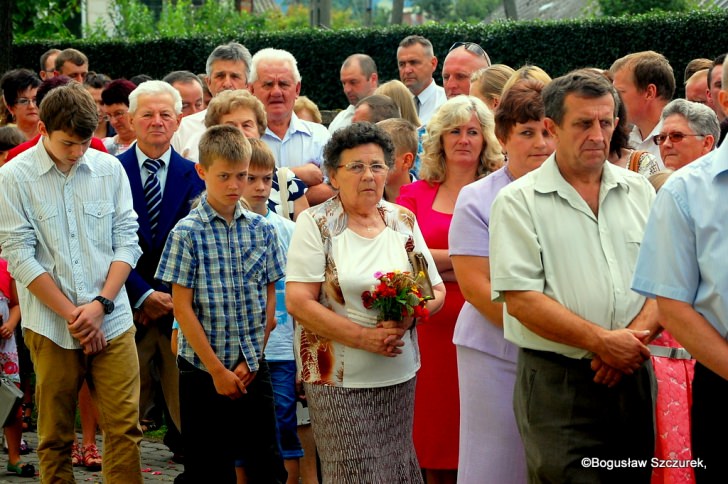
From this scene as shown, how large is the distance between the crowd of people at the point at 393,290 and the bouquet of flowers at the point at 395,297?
2 centimetres

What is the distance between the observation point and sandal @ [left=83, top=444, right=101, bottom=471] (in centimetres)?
764

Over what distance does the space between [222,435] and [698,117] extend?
3.21 metres

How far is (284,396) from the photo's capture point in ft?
21.2

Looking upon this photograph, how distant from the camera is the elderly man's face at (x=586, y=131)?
4414mm

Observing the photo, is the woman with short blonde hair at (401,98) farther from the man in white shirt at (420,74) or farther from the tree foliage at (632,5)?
the tree foliage at (632,5)

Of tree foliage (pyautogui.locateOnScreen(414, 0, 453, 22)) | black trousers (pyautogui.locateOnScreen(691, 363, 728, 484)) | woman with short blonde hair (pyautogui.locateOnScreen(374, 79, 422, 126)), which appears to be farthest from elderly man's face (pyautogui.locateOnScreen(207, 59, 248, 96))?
tree foliage (pyautogui.locateOnScreen(414, 0, 453, 22))

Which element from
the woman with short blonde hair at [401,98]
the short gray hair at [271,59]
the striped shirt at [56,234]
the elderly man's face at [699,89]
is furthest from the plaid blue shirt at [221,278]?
the elderly man's face at [699,89]

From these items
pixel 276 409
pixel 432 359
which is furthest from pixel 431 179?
pixel 276 409

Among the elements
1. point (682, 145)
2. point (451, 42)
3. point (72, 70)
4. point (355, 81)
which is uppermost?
point (451, 42)

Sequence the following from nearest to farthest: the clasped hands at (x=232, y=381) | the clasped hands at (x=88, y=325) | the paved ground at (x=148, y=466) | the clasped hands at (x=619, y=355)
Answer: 1. the clasped hands at (x=619, y=355)
2. the clasped hands at (x=232, y=381)
3. the clasped hands at (x=88, y=325)
4. the paved ground at (x=148, y=466)

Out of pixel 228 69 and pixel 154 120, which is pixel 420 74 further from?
pixel 154 120

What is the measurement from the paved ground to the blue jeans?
1.28 m

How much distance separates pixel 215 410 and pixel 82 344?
2.96 feet

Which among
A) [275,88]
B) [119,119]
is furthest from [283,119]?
[119,119]
